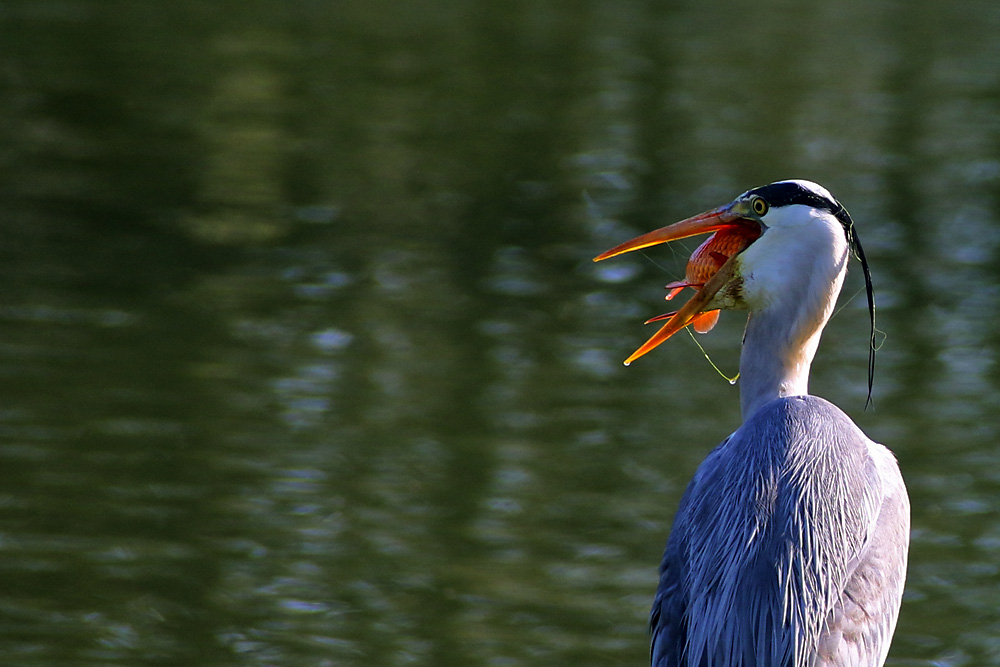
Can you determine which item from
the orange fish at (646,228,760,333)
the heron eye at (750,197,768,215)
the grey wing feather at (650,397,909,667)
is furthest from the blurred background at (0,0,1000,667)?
the grey wing feather at (650,397,909,667)

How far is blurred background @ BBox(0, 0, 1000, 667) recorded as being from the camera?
20.2ft

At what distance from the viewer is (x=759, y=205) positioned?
4.54 m

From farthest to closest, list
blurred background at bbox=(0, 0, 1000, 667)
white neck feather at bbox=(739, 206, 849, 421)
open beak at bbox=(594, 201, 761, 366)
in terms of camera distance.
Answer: blurred background at bbox=(0, 0, 1000, 667) → open beak at bbox=(594, 201, 761, 366) → white neck feather at bbox=(739, 206, 849, 421)

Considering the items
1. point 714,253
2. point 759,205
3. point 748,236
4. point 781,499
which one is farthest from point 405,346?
point 781,499

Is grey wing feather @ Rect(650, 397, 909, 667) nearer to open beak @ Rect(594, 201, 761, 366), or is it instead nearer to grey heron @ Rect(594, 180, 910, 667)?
grey heron @ Rect(594, 180, 910, 667)

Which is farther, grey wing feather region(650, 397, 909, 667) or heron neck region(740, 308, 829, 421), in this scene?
heron neck region(740, 308, 829, 421)

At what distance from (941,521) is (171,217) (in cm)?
672

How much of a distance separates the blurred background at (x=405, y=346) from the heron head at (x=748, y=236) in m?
0.85

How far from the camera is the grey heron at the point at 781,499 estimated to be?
3.81m

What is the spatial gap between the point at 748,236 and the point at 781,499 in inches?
40.8

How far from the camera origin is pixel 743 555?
3.83 metres

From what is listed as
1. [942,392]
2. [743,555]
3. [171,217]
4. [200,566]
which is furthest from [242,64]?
[743,555]

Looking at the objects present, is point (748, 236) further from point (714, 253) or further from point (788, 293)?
point (788, 293)

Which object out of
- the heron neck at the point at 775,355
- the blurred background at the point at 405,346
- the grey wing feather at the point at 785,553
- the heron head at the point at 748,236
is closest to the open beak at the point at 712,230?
the heron head at the point at 748,236
